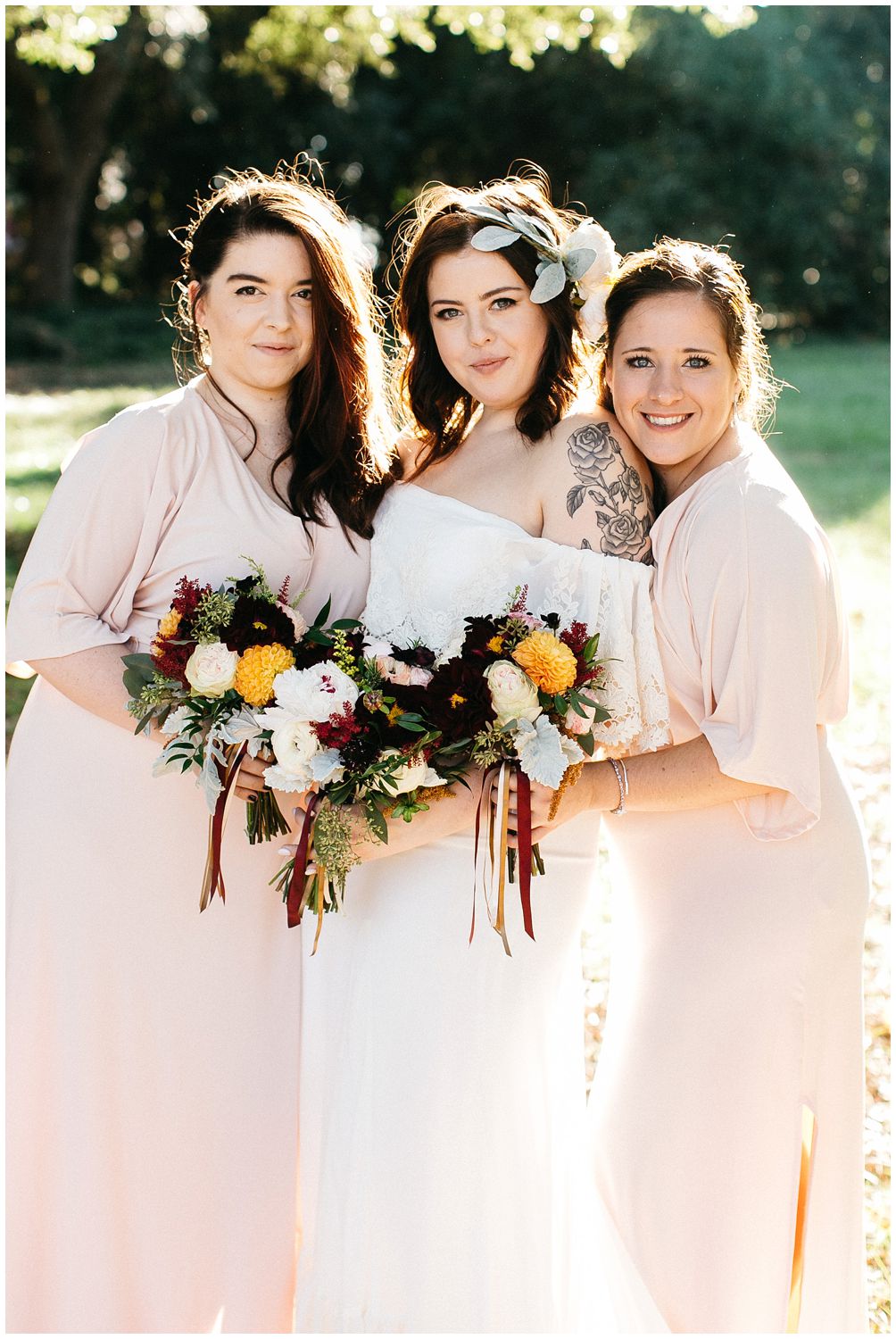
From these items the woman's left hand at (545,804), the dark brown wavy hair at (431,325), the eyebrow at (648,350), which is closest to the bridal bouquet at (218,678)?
the woman's left hand at (545,804)

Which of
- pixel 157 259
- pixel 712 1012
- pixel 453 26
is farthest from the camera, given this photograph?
pixel 157 259

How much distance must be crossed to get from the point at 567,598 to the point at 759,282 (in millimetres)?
29517

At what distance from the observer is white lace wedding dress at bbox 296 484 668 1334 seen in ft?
11.1

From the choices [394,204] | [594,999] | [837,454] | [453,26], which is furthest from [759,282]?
[594,999]

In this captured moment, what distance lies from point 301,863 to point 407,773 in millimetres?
379

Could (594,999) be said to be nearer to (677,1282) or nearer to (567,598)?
(677,1282)

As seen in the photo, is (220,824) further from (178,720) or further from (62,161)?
(62,161)

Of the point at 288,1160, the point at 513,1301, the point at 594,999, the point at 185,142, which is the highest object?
the point at 185,142

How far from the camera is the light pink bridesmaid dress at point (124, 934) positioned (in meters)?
3.49

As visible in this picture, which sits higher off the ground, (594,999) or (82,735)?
(82,735)

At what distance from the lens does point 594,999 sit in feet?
21.4

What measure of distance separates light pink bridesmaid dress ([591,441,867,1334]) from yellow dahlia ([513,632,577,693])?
0.38 meters

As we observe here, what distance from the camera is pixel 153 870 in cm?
357

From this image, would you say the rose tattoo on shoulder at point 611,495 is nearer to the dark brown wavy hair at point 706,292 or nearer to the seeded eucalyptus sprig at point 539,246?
the dark brown wavy hair at point 706,292
